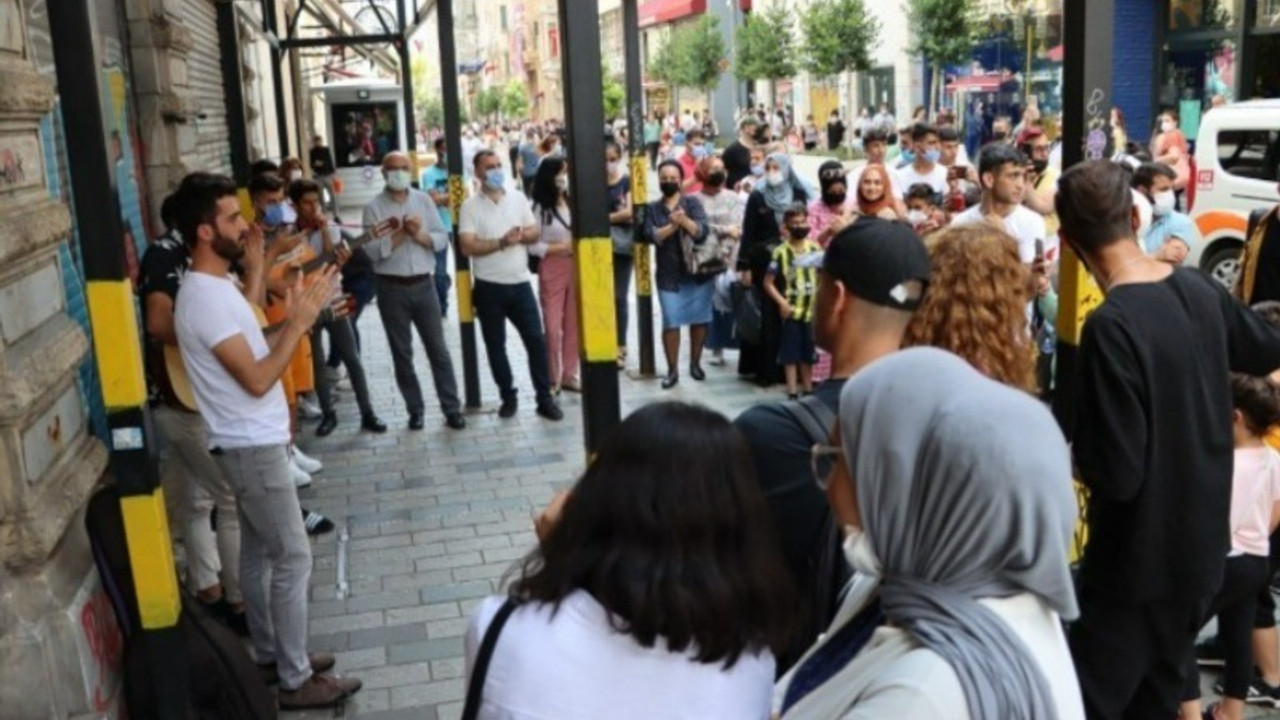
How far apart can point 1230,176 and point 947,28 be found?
17570 mm

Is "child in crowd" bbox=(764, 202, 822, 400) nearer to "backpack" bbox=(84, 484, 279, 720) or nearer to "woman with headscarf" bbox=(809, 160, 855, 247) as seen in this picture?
"woman with headscarf" bbox=(809, 160, 855, 247)

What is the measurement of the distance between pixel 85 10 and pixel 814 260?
5.41 metres

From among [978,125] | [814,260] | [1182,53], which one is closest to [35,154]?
[814,260]

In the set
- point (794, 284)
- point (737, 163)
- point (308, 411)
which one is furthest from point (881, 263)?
point (737, 163)

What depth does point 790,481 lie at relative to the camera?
2422 mm

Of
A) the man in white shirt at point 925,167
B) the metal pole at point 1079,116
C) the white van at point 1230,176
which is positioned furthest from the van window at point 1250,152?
the metal pole at point 1079,116

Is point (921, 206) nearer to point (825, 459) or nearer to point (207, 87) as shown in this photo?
point (207, 87)

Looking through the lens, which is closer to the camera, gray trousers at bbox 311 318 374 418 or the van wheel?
gray trousers at bbox 311 318 374 418

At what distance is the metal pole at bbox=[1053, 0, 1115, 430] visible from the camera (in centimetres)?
380

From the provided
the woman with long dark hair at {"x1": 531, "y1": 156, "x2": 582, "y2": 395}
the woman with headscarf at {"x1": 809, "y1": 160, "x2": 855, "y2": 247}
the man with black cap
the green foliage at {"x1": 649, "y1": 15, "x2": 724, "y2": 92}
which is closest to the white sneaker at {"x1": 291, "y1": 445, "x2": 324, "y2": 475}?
the woman with long dark hair at {"x1": 531, "y1": 156, "x2": 582, "y2": 395}

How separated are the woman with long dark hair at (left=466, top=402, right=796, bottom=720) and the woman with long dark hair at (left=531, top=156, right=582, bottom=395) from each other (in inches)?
266

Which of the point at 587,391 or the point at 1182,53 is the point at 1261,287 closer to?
the point at 587,391

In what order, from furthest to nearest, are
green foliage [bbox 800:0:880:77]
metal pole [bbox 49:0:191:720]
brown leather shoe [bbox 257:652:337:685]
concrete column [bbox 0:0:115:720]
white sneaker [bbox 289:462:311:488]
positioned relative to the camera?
green foliage [bbox 800:0:880:77] → white sneaker [bbox 289:462:311:488] → brown leather shoe [bbox 257:652:337:685] → concrete column [bbox 0:0:115:720] → metal pole [bbox 49:0:191:720]

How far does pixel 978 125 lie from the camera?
1164 inches
